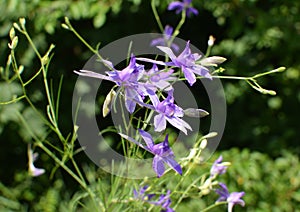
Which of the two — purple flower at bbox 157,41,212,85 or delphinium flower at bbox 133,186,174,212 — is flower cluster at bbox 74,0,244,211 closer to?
purple flower at bbox 157,41,212,85

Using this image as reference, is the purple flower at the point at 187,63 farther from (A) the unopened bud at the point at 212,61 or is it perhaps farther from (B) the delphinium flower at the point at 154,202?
(B) the delphinium flower at the point at 154,202

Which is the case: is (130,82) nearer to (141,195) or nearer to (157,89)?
(157,89)

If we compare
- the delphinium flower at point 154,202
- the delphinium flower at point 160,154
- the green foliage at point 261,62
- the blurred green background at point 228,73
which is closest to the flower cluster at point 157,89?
the delphinium flower at point 160,154

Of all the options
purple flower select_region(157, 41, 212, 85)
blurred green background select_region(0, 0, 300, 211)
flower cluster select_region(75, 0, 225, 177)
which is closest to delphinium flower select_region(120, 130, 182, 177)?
flower cluster select_region(75, 0, 225, 177)

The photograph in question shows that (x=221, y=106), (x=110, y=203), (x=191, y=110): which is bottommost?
(x=221, y=106)

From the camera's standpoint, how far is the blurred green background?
5.86ft

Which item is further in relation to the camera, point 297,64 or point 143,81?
point 297,64

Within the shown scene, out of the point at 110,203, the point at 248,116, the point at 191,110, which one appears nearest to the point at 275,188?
the point at 248,116

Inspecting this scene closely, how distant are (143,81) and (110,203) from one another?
0.91 feet

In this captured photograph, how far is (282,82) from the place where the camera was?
223 cm

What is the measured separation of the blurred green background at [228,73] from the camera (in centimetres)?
179

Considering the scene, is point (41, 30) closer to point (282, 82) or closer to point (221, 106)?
point (221, 106)

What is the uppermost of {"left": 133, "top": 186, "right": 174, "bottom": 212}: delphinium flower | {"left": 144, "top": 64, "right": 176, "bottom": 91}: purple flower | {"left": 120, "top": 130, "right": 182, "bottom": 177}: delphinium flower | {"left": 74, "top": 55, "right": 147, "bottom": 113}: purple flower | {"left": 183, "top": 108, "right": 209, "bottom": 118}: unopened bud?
{"left": 74, "top": 55, "right": 147, "bottom": 113}: purple flower

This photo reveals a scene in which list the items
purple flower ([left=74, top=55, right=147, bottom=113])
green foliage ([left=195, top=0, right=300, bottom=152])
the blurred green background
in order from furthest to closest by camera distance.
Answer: green foliage ([left=195, top=0, right=300, bottom=152]) < the blurred green background < purple flower ([left=74, top=55, right=147, bottom=113])
